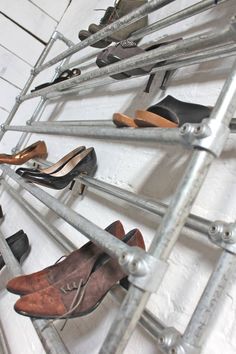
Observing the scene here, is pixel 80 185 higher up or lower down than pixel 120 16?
lower down

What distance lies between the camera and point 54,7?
2.17 meters

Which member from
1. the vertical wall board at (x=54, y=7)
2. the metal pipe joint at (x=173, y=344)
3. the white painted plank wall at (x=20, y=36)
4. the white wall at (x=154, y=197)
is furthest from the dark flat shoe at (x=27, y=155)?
the vertical wall board at (x=54, y=7)

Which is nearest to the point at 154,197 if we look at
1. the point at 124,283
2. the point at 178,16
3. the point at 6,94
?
the point at 124,283

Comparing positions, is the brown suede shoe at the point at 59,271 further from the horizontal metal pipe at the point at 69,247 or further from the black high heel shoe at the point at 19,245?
the black high heel shoe at the point at 19,245

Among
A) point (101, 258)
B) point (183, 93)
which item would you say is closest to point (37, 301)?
point (101, 258)

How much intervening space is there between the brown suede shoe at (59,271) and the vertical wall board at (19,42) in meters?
1.78

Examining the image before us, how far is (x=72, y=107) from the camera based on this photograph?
4.89 feet

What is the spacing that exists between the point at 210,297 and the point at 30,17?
2164 millimetres

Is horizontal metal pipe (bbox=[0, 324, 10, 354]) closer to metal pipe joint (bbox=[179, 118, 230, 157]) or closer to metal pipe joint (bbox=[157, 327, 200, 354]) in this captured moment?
metal pipe joint (bbox=[157, 327, 200, 354])

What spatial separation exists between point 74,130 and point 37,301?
1.36 ft

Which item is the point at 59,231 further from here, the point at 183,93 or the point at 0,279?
the point at 183,93

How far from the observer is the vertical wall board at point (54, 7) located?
2.15 m

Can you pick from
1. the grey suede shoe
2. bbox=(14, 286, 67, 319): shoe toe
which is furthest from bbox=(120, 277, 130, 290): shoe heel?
the grey suede shoe

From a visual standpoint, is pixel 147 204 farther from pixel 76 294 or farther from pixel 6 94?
pixel 6 94
